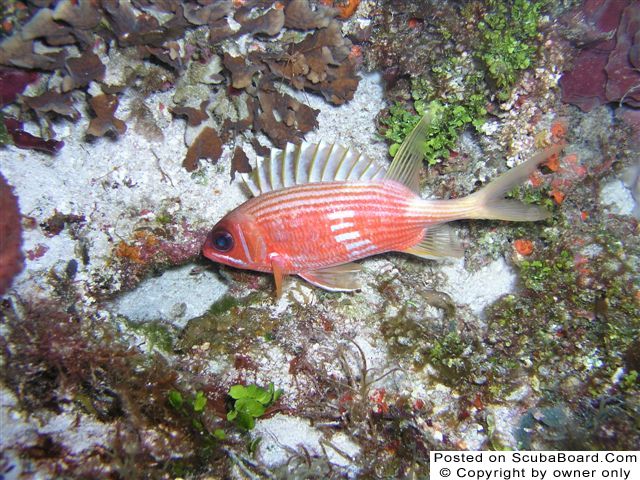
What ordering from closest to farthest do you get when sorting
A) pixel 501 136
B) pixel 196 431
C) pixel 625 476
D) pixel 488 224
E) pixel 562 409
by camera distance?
pixel 625 476 < pixel 196 431 < pixel 562 409 < pixel 501 136 < pixel 488 224

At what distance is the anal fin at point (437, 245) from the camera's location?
3.43 metres

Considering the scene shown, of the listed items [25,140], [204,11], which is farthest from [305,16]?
[25,140]

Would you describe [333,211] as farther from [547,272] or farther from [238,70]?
[547,272]

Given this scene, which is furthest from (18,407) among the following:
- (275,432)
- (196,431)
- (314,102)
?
(314,102)

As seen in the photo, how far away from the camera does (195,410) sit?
3020 mm

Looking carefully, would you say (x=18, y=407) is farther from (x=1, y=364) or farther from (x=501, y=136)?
(x=501, y=136)

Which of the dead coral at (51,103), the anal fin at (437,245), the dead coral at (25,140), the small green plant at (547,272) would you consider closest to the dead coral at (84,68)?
the dead coral at (51,103)

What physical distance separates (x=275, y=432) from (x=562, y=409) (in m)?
2.65

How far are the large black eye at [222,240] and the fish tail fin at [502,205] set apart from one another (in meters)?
2.04

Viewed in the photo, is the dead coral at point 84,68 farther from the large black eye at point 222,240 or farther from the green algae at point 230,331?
the green algae at point 230,331

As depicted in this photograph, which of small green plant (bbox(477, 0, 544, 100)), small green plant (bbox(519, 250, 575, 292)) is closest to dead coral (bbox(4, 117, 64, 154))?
small green plant (bbox(477, 0, 544, 100))

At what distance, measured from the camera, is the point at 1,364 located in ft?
9.56

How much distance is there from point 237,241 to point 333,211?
90cm

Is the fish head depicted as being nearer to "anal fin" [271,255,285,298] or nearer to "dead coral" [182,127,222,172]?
"anal fin" [271,255,285,298]
